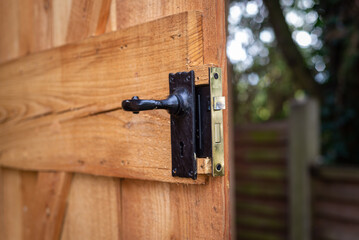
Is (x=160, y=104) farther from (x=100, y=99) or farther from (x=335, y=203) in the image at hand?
(x=335, y=203)

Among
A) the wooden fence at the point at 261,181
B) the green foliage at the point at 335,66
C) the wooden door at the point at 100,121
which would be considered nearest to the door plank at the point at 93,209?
the wooden door at the point at 100,121

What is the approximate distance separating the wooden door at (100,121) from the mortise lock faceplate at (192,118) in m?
0.02

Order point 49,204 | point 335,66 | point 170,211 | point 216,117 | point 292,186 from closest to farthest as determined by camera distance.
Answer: point 216,117, point 170,211, point 49,204, point 292,186, point 335,66

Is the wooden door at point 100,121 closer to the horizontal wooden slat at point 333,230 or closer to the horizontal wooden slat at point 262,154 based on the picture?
the horizontal wooden slat at point 333,230

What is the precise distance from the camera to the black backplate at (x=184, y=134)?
72 centimetres

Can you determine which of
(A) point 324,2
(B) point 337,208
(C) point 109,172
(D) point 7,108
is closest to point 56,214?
(C) point 109,172

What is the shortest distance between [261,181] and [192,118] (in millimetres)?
2825

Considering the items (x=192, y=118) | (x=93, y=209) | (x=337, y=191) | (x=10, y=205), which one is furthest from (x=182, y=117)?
(x=337, y=191)

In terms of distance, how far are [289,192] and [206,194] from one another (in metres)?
2.51

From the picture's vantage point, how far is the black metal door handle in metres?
0.70

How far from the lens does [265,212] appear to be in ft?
10.9

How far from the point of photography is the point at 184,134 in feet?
2.39

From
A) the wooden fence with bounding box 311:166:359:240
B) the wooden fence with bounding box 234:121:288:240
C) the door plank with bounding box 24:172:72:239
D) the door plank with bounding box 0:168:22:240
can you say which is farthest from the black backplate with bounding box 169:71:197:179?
the wooden fence with bounding box 234:121:288:240

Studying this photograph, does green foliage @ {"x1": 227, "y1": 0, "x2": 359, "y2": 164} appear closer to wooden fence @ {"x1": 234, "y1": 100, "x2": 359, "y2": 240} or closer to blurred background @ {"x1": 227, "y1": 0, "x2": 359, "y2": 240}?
blurred background @ {"x1": 227, "y1": 0, "x2": 359, "y2": 240}
